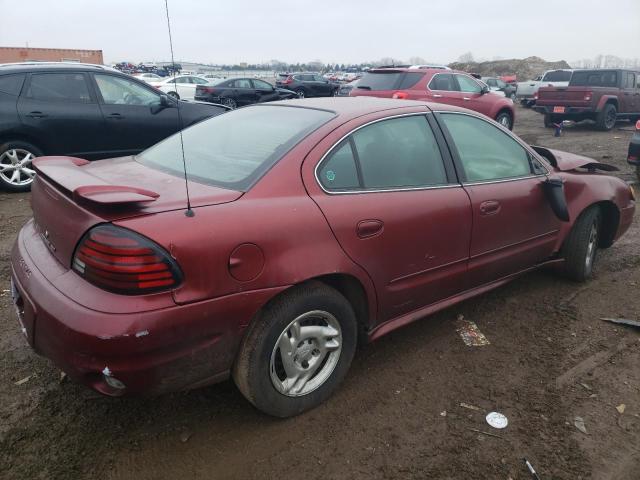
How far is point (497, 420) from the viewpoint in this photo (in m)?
2.65

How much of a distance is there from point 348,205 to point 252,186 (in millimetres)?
509

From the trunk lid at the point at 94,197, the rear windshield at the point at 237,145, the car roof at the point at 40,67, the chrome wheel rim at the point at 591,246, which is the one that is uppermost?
the car roof at the point at 40,67

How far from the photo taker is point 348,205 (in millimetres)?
2643

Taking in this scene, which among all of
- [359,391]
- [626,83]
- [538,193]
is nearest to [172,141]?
[359,391]

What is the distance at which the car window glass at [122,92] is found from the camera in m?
7.30

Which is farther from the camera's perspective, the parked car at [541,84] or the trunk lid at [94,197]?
the parked car at [541,84]

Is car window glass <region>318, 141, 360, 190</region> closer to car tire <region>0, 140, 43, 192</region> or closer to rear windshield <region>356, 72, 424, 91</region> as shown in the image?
car tire <region>0, 140, 43, 192</region>

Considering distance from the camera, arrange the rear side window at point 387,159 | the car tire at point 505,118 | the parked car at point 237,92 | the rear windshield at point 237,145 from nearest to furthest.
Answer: the rear windshield at point 237,145 → the rear side window at point 387,159 → the car tire at point 505,118 → the parked car at point 237,92

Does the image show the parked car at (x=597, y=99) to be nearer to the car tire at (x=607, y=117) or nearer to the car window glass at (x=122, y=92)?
the car tire at (x=607, y=117)

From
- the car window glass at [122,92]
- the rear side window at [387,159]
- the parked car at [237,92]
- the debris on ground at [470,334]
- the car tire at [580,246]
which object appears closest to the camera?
the rear side window at [387,159]

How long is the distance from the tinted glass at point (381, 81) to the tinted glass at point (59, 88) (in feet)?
19.3

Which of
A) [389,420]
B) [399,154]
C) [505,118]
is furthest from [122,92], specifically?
[505,118]

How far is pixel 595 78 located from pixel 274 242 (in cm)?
1607

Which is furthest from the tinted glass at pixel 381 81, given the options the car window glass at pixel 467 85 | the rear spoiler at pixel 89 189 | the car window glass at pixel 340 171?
the rear spoiler at pixel 89 189
